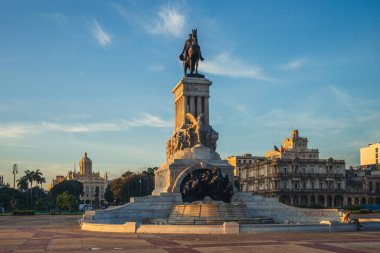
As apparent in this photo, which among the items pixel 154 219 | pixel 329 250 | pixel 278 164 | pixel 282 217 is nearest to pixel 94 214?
pixel 154 219

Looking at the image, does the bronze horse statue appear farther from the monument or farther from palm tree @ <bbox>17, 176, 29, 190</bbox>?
palm tree @ <bbox>17, 176, 29, 190</bbox>

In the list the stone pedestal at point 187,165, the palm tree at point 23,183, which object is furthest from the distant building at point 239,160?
the stone pedestal at point 187,165

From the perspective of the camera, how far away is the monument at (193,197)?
37250 millimetres

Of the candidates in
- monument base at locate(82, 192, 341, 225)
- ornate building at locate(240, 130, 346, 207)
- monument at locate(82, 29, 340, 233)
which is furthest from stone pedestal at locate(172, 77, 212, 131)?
ornate building at locate(240, 130, 346, 207)

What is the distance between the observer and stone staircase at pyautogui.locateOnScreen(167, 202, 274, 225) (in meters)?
37.5

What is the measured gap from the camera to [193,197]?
45438mm

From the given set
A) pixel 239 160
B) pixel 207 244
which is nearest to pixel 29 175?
pixel 239 160

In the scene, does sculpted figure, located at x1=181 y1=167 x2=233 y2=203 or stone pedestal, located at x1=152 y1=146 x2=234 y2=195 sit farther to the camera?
stone pedestal, located at x1=152 y1=146 x2=234 y2=195

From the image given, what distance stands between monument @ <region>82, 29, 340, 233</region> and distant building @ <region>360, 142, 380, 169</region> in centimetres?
13484

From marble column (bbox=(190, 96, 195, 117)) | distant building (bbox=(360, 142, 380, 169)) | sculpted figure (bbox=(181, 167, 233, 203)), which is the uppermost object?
marble column (bbox=(190, 96, 195, 117))

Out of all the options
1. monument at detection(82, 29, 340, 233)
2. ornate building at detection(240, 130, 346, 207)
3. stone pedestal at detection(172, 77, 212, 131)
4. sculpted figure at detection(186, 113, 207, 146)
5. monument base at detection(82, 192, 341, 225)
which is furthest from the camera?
ornate building at detection(240, 130, 346, 207)

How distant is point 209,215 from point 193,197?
756cm

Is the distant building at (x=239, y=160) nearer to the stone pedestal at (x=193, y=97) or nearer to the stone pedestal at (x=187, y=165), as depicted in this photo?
the stone pedestal at (x=193, y=97)

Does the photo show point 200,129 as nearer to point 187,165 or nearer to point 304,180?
point 187,165
